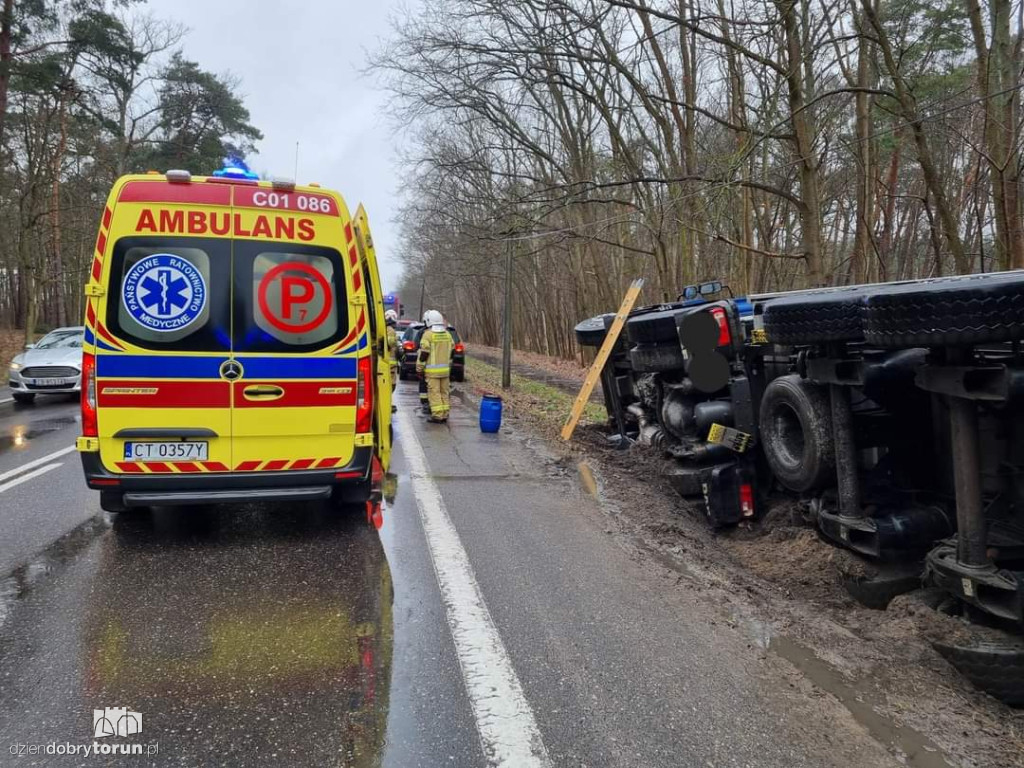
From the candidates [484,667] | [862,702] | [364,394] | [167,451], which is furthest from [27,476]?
[862,702]

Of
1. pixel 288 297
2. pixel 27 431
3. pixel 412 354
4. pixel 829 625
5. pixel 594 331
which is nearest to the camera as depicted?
pixel 829 625

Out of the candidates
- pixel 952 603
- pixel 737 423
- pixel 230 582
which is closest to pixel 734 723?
pixel 952 603

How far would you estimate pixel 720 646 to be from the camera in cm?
325

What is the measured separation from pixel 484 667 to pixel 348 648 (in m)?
0.66

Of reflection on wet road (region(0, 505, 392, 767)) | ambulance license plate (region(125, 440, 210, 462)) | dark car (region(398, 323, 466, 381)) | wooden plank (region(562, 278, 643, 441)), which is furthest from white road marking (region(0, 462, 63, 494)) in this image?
dark car (region(398, 323, 466, 381))

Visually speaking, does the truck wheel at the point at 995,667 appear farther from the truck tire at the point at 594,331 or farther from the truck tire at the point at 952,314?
the truck tire at the point at 594,331

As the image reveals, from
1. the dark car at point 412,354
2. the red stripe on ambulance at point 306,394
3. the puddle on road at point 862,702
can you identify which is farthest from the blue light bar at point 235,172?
the dark car at point 412,354

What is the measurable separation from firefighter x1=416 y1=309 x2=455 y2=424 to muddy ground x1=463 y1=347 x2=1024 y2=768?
4339 mm

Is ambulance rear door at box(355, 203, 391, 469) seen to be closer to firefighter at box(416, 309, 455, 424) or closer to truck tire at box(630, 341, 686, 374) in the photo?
truck tire at box(630, 341, 686, 374)

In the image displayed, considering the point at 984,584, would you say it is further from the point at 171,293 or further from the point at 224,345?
the point at 171,293

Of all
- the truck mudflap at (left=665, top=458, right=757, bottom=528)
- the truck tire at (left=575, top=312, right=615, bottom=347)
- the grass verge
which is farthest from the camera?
the grass verge

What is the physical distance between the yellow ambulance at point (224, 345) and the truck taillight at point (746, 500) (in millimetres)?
2948

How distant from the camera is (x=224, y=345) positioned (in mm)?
4383

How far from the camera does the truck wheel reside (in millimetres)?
2879
